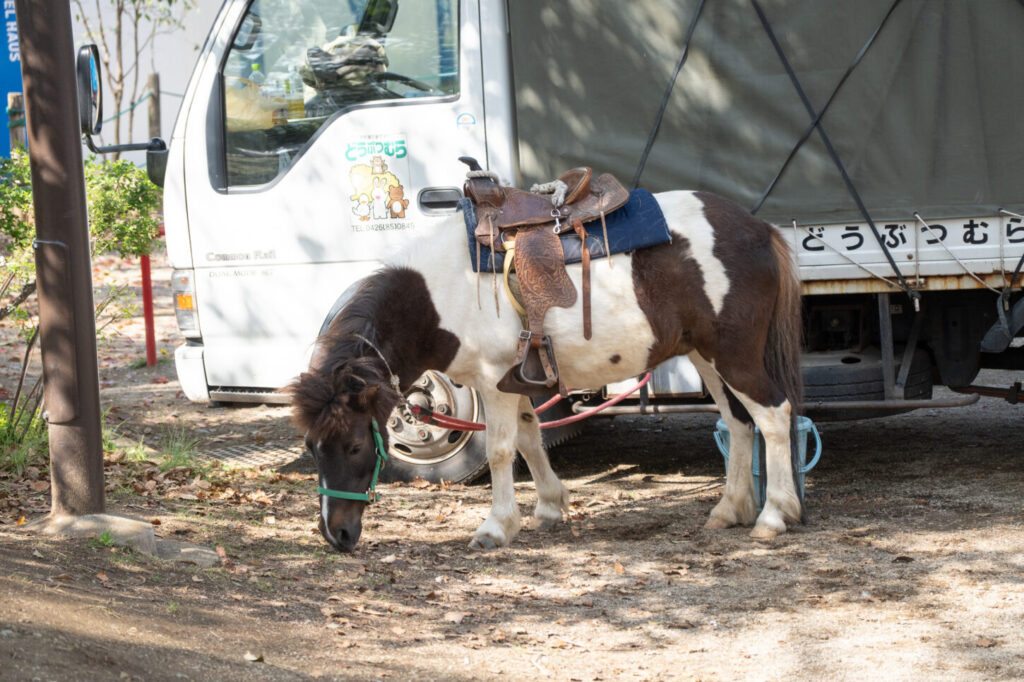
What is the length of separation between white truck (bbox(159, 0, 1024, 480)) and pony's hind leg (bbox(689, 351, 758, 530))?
39 cm

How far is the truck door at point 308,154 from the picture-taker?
555cm

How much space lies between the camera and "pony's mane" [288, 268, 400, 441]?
4234mm

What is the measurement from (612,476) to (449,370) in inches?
75.0

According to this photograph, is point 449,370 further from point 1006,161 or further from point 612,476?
point 1006,161

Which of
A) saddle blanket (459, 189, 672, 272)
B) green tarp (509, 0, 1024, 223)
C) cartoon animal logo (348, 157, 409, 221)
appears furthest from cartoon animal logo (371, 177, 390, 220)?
saddle blanket (459, 189, 672, 272)

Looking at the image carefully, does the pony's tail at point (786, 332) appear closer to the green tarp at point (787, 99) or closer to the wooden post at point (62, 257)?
the green tarp at point (787, 99)

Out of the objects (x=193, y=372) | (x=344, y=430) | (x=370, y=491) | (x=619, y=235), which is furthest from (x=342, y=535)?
(x=193, y=372)

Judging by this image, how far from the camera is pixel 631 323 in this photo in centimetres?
473

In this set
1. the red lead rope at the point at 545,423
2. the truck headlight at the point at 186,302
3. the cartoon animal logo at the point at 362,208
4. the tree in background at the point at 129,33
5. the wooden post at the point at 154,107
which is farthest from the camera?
the tree in background at the point at 129,33

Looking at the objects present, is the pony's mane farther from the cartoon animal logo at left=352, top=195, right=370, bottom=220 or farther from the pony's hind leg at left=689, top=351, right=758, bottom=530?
the pony's hind leg at left=689, top=351, right=758, bottom=530

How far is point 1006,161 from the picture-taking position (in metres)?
4.98

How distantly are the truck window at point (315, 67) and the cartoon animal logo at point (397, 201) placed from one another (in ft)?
1.58

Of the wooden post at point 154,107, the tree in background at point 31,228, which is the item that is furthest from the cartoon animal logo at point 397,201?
the wooden post at point 154,107

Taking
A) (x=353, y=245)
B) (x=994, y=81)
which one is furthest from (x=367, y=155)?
(x=994, y=81)
